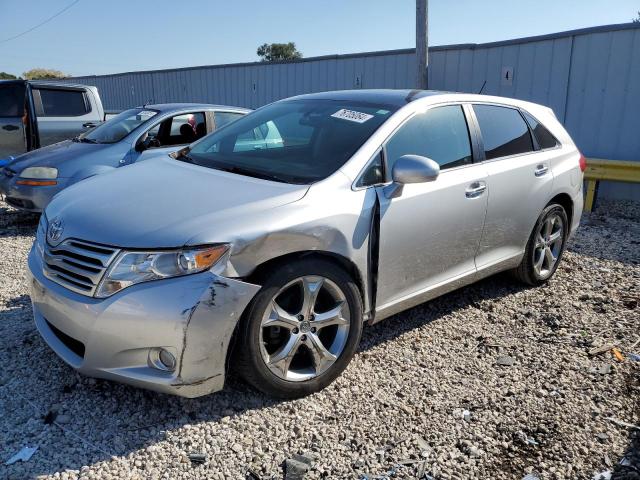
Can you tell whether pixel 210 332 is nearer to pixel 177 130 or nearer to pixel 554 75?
pixel 177 130

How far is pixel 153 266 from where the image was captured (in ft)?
8.20

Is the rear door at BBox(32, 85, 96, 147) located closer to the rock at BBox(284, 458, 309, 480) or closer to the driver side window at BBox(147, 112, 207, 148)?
the driver side window at BBox(147, 112, 207, 148)

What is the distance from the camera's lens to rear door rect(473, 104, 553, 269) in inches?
157

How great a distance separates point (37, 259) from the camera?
3008mm

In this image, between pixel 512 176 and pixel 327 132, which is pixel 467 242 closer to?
pixel 512 176

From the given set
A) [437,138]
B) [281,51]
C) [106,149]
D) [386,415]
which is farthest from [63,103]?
[281,51]

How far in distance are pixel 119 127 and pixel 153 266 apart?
500cm

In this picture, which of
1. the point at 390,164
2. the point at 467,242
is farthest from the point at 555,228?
the point at 390,164

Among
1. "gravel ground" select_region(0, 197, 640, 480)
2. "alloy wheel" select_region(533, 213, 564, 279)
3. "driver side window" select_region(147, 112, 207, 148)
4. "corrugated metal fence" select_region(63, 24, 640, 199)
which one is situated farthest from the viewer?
"corrugated metal fence" select_region(63, 24, 640, 199)

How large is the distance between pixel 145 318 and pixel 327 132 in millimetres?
1755

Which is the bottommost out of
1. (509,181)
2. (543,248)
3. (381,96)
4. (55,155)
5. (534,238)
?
(543,248)

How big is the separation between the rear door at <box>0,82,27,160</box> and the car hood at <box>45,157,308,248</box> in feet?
18.4

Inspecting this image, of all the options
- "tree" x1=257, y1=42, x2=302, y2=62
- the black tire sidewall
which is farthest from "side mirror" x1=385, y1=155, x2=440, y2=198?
"tree" x1=257, y1=42, x2=302, y2=62

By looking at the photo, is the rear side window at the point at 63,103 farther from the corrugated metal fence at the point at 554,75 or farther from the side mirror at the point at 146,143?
the corrugated metal fence at the point at 554,75
